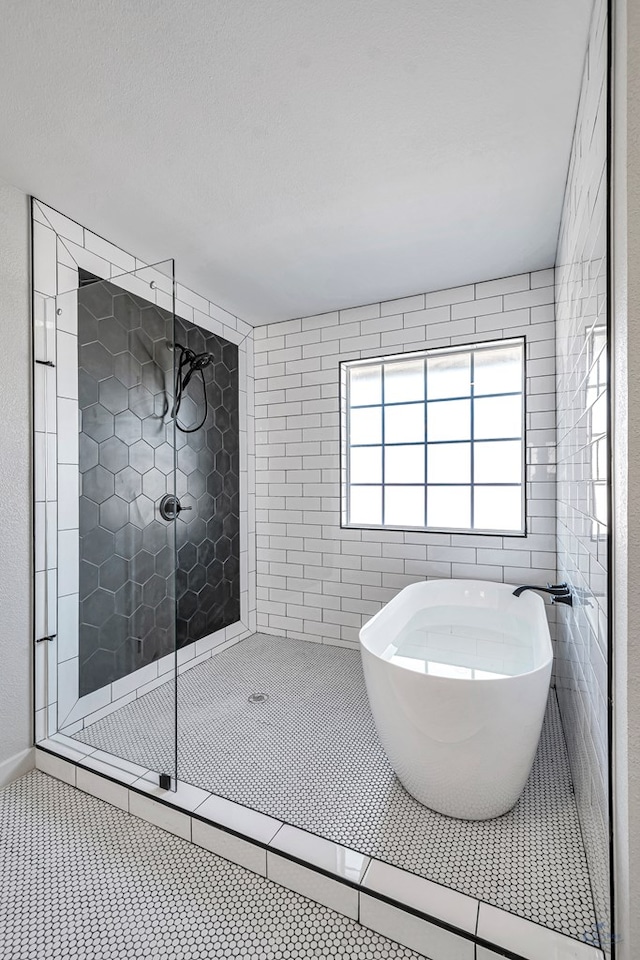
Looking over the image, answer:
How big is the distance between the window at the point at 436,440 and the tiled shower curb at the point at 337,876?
6.69 ft

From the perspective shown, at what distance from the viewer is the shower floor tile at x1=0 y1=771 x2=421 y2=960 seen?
4.13 feet

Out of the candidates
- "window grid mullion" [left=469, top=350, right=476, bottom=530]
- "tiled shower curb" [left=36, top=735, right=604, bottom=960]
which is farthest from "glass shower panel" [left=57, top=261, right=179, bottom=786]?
"window grid mullion" [left=469, top=350, right=476, bottom=530]

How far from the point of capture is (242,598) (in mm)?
3596

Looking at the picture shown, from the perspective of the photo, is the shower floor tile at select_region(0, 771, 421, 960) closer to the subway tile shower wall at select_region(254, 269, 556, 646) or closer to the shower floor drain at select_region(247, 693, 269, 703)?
the shower floor drain at select_region(247, 693, 269, 703)

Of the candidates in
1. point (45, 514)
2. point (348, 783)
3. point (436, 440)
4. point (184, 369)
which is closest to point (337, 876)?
point (348, 783)

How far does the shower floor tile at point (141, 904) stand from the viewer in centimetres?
126

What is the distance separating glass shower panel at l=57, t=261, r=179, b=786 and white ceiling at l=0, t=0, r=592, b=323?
488 mm

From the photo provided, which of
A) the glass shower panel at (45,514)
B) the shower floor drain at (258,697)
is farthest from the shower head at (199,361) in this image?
the shower floor drain at (258,697)

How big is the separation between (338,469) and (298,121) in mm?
2203

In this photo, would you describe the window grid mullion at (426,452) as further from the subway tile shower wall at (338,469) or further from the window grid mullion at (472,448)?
the window grid mullion at (472,448)

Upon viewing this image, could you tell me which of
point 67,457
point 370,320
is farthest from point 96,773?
point 370,320

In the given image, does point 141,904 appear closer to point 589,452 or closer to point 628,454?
point 628,454

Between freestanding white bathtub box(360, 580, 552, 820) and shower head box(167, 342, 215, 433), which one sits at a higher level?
shower head box(167, 342, 215, 433)

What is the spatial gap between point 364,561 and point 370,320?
182 centimetres
